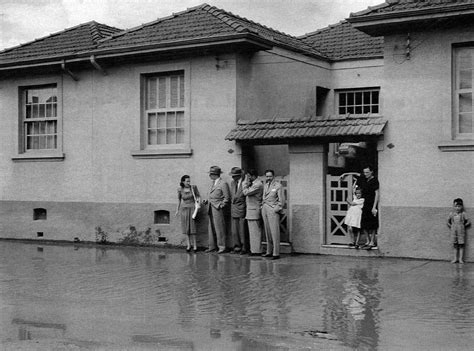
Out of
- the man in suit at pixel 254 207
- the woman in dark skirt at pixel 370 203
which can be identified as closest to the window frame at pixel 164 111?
the man in suit at pixel 254 207

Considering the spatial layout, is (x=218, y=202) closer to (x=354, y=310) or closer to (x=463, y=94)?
(x=463, y=94)

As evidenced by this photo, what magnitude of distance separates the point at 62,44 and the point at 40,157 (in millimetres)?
3028

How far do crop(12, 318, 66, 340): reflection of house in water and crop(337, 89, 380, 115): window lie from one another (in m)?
14.2

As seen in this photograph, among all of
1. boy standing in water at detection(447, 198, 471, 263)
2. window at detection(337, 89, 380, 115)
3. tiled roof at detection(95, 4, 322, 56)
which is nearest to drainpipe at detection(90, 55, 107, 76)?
tiled roof at detection(95, 4, 322, 56)

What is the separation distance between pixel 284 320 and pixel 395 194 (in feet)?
22.4

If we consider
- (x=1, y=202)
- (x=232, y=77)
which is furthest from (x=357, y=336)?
(x=1, y=202)

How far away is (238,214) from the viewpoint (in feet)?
54.7

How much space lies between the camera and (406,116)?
15539mm

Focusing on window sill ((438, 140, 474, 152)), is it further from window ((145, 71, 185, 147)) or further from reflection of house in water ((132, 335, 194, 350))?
reflection of house in water ((132, 335, 194, 350))

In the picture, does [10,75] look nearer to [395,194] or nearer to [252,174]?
[252,174]

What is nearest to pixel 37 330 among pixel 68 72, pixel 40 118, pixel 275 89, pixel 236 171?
pixel 236 171

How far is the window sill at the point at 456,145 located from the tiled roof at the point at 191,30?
4842mm

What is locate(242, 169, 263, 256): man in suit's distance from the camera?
16125 mm

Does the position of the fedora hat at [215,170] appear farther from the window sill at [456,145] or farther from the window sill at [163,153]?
the window sill at [456,145]
